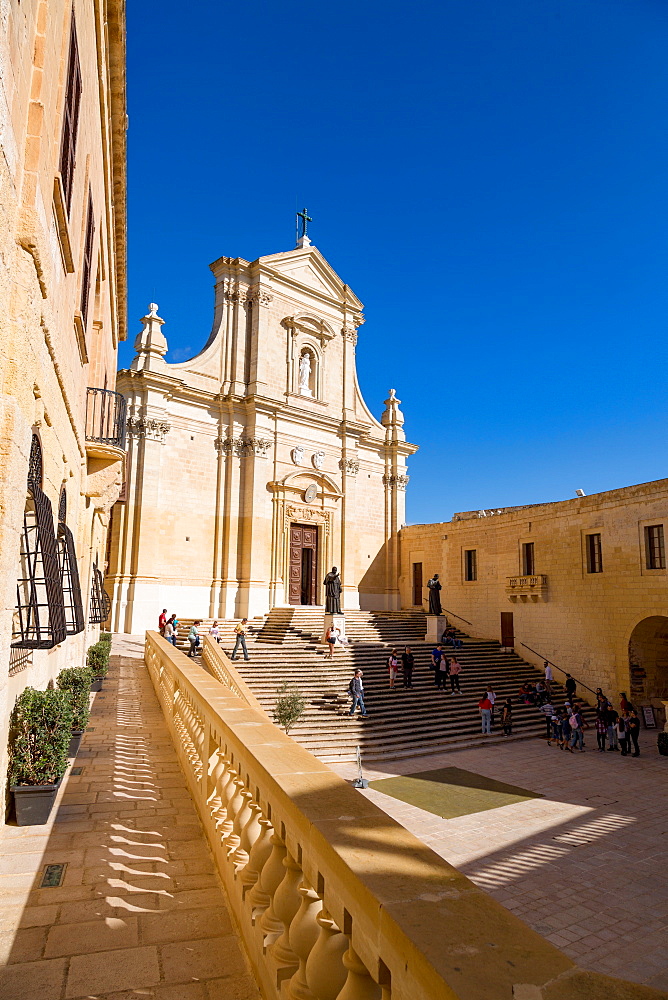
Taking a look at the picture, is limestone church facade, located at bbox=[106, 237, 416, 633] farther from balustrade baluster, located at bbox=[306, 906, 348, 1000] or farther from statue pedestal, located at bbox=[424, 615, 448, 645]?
balustrade baluster, located at bbox=[306, 906, 348, 1000]

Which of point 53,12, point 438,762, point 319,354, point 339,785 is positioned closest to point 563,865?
point 438,762

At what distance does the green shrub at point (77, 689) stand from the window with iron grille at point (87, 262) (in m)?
5.35

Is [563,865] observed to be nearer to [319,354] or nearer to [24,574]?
[24,574]

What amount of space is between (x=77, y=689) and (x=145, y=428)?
55.3ft

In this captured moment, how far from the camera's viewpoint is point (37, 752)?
17.6 ft

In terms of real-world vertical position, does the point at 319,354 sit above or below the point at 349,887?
above

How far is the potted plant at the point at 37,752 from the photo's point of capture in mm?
5098

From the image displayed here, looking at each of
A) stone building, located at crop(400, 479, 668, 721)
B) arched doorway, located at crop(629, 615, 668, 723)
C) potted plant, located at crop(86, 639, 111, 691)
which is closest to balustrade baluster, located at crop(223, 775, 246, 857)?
potted plant, located at crop(86, 639, 111, 691)

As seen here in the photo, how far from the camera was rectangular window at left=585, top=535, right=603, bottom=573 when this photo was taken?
2378 centimetres

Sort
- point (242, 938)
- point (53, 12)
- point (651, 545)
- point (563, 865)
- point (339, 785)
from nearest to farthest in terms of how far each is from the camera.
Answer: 1. point (339, 785)
2. point (242, 938)
3. point (53, 12)
4. point (563, 865)
5. point (651, 545)

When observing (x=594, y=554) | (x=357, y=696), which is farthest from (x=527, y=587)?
(x=357, y=696)

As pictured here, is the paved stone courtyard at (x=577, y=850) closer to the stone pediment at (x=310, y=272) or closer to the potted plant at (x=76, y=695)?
the potted plant at (x=76, y=695)

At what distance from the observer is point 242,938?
3.23 m

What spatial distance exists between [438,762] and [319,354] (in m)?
20.1
